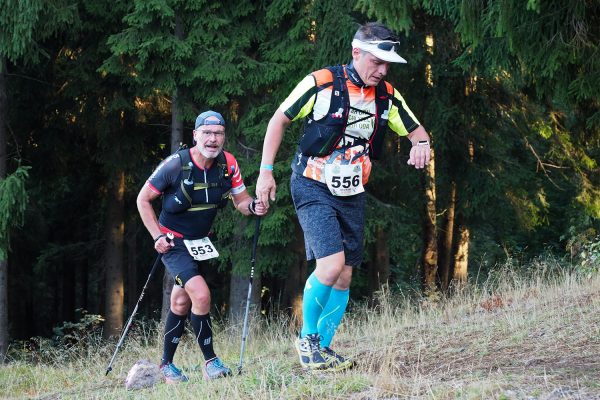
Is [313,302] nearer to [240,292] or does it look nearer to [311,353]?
[311,353]

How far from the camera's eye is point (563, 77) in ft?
28.1

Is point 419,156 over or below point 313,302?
over

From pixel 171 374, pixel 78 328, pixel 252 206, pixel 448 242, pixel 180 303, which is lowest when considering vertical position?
pixel 78 328

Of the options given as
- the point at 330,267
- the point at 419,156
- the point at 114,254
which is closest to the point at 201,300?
the point at 330,267

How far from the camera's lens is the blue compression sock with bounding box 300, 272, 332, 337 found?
667cm

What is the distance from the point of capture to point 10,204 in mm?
13531

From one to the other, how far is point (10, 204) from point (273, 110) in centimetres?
409

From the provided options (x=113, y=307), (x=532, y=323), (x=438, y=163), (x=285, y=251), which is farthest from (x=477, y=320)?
(x=113, y=307)

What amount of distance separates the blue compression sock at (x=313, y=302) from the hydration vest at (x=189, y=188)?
4.13 ft

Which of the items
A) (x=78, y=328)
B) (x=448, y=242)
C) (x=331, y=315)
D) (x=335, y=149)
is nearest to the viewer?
(x=335, y=149)

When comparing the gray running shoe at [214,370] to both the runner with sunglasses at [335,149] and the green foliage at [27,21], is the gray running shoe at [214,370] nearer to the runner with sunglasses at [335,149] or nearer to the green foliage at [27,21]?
the runner with sunglasses at [335,149]

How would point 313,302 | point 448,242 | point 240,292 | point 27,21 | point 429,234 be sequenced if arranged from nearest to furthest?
point 313,302, point 27,21, point 240,292, point 429,234, point 448,242

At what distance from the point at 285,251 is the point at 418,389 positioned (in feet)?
30.4

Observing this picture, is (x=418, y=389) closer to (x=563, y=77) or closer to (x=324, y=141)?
(x=324, y=141)
